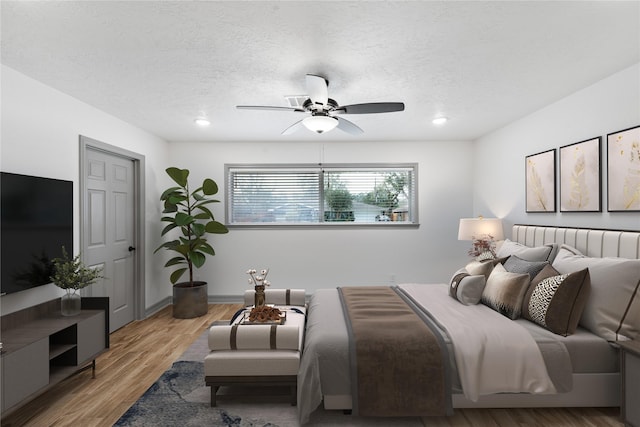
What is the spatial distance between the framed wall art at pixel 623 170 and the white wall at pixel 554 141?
0.06 metres

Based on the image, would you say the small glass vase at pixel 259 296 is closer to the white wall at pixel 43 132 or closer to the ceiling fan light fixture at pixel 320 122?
the ceiling fan light fixture at pixel 320 122

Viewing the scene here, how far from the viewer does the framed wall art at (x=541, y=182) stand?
3.54m

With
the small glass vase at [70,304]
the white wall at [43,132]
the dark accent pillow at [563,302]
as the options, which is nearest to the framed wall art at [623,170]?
the dark accent pillow at [563,302]

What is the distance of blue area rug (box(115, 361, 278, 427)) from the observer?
7.32 feet

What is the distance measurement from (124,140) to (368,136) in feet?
10.6

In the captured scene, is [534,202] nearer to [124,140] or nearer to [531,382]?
[531,382]

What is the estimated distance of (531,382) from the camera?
215 cm

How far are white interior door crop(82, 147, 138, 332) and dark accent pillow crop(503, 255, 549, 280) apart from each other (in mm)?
3812

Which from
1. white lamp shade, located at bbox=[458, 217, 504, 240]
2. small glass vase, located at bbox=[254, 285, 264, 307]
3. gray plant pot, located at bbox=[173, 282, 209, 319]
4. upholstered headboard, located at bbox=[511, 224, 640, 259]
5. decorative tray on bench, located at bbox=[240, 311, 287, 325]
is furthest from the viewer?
gray plant pot, located at bbox=[173, 282, 209, 319]

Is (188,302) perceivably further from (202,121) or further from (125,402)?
(202,121)

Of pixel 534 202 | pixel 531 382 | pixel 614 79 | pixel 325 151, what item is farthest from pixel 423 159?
pixel 531 382

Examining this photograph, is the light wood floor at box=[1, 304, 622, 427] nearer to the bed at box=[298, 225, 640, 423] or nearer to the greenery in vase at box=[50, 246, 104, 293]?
the bed at box=[298, 225, 640, 423]

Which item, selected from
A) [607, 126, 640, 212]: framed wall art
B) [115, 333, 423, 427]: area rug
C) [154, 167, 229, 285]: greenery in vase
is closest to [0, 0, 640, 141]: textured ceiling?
[607, 126, 640, 212]: framed wall art

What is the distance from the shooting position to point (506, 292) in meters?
2.67
